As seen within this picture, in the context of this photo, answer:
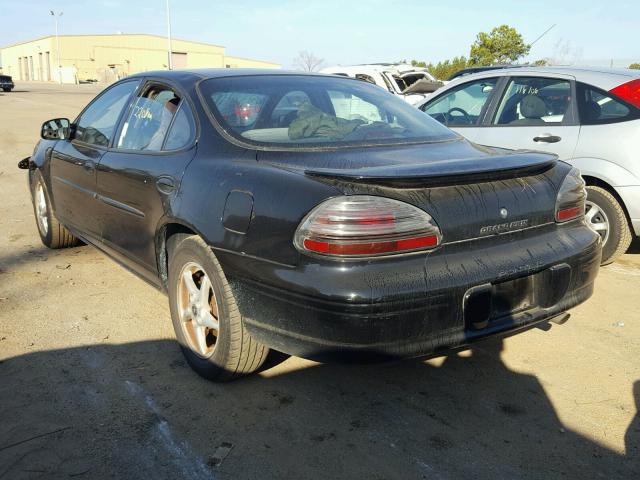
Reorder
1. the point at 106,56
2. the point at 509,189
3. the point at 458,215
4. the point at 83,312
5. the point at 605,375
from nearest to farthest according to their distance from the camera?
the point at 458,215
the point at 509,189
the point at 605,375
the point at 83,312
the point at 106,56

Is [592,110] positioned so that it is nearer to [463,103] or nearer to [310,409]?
[463,103]

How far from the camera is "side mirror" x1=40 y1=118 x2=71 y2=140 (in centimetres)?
446

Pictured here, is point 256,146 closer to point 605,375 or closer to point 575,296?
point 575,296

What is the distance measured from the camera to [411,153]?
2.85 m

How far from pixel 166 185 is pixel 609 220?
11.4ft

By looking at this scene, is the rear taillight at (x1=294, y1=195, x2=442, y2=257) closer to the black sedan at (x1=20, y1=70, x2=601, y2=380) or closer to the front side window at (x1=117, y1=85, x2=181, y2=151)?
the black sedan at (x1=20, y1=70, x2=601, y2=380)

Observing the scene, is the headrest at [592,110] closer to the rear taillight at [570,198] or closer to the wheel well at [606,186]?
the wheel well at [606,186]

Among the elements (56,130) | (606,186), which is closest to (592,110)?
(606,186)

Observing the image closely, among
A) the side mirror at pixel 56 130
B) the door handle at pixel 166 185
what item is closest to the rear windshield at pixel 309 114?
the door handle at pixel 166 185

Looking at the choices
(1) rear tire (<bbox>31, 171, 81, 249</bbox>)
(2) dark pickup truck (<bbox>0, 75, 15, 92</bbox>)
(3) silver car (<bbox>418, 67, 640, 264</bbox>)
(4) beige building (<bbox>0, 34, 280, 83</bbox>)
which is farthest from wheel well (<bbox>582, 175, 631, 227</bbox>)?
(4) beige building (<bbox>0, 34, 280, 83</bbox>)

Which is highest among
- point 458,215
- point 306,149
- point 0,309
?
point 306,149

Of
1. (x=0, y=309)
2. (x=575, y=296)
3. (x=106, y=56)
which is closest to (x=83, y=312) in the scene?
(x=0, y=309)

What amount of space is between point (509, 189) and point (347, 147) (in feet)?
2.57

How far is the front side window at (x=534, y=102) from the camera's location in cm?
502
